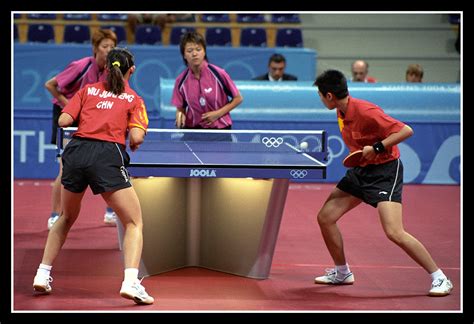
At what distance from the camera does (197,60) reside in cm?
702

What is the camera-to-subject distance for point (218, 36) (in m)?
14.1

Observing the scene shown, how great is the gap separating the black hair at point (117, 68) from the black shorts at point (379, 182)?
159cm

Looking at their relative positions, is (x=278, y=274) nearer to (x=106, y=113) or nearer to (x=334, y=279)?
(x=334, y=279)

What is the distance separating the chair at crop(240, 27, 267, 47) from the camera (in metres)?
14.3

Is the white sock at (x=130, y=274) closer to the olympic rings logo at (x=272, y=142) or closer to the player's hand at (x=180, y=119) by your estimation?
the olympic rings logo at (x=272, y=142)

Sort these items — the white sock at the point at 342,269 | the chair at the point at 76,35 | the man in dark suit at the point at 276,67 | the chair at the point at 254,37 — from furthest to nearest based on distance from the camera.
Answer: the chair at the point at 254,37 → the chair at the point at 76,35 → the man in dark suit at the point at 276,67 → the white sock at the point at 342,269

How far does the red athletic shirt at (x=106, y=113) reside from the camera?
4.91 m

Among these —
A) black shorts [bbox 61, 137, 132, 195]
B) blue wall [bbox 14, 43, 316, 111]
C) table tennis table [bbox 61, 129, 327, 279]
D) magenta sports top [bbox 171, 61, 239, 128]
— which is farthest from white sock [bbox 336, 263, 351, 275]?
blue wall [bbox 14, 43, 316, 111]

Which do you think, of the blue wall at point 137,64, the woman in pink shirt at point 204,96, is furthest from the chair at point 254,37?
the woman in pink shirt at point 204,96

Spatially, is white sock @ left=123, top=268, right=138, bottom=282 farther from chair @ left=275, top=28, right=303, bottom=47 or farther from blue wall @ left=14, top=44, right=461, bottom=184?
chair @ left=275, top=28, right=303, bottom=47

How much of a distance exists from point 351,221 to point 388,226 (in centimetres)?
327

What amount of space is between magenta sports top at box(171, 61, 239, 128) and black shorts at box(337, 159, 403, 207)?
2.00 metres

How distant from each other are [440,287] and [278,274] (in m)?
1.17

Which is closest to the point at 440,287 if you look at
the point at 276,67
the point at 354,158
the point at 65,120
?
the point at 354,158
